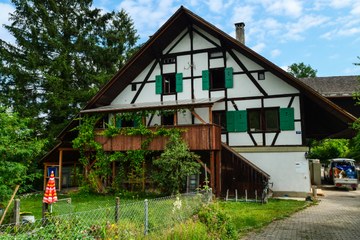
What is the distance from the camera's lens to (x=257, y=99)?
1703 centimetres

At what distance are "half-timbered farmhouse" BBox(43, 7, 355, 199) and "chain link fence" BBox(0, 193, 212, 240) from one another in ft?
25.2

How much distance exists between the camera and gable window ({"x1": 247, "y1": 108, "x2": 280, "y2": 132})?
16688 millimetres

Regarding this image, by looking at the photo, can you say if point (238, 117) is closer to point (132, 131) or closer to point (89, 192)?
point (132, 131)

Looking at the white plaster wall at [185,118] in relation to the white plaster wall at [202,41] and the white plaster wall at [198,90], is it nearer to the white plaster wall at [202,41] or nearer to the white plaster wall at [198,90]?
the white plaster wall at [198,90]

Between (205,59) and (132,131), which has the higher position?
(205,59)

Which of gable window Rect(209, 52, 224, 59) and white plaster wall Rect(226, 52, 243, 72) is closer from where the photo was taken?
white plaster wall Rect(226, 52, 243, 72)

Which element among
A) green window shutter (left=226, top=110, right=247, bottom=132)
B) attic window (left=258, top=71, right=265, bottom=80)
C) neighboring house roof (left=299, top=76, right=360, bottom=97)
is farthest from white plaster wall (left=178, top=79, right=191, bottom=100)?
neighboring house roof (left=299, top=76, right=360, bottom=97)

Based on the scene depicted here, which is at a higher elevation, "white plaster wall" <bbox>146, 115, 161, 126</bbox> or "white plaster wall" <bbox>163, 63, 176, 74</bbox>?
Result: "white plaster wall" <bbox>163, 63, 176, 74</bbox>

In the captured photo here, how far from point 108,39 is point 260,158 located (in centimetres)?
1836

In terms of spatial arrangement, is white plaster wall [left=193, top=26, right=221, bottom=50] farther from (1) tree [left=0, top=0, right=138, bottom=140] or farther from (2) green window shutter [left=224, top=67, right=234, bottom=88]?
(1) tree [left=0, top=0, right=138, bottom=140]

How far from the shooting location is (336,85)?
2209cm

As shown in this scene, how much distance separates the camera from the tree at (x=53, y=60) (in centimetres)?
2300

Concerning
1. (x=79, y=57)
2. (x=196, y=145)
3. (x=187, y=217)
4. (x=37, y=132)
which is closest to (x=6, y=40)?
(x=79, y=57)

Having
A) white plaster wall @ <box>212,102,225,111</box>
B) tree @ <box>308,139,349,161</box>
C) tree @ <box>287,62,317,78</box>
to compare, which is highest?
tree @ <box>287,62,317,78</box>
